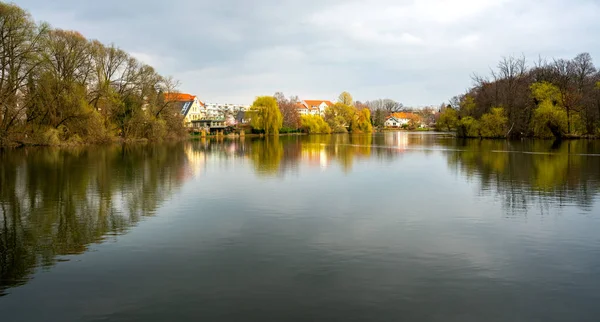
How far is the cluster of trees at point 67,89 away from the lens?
120 ft

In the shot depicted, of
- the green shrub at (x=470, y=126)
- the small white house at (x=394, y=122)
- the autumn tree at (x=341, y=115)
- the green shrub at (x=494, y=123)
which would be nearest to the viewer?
the green shrub at (x=494, y=123)

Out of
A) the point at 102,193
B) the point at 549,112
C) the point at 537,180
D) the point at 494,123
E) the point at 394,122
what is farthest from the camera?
the point at 394,122

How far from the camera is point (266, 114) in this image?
88500mm

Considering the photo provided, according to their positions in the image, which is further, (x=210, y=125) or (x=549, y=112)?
(x=210, y=125)

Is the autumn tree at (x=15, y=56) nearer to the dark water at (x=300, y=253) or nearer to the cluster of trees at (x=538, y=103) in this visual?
the dark water at (x=300, y=253)

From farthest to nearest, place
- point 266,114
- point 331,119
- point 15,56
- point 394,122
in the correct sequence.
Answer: point 394,122 → point 331,119 → point 266,114 → point 15,56

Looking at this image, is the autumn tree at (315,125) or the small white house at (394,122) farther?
the small white house at (394,122)

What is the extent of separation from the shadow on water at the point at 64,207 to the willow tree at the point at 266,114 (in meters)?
65.2

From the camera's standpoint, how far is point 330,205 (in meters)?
13.2

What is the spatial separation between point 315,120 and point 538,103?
52872 mm

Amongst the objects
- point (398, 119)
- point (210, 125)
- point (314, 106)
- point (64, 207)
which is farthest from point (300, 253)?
point (398, 119)

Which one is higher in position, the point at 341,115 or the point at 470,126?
the point at 341,115

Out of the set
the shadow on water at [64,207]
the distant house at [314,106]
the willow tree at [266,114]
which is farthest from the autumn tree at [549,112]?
the distant house at [314,106]

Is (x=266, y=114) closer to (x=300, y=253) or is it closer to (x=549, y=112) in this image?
(x=549, y=112)
